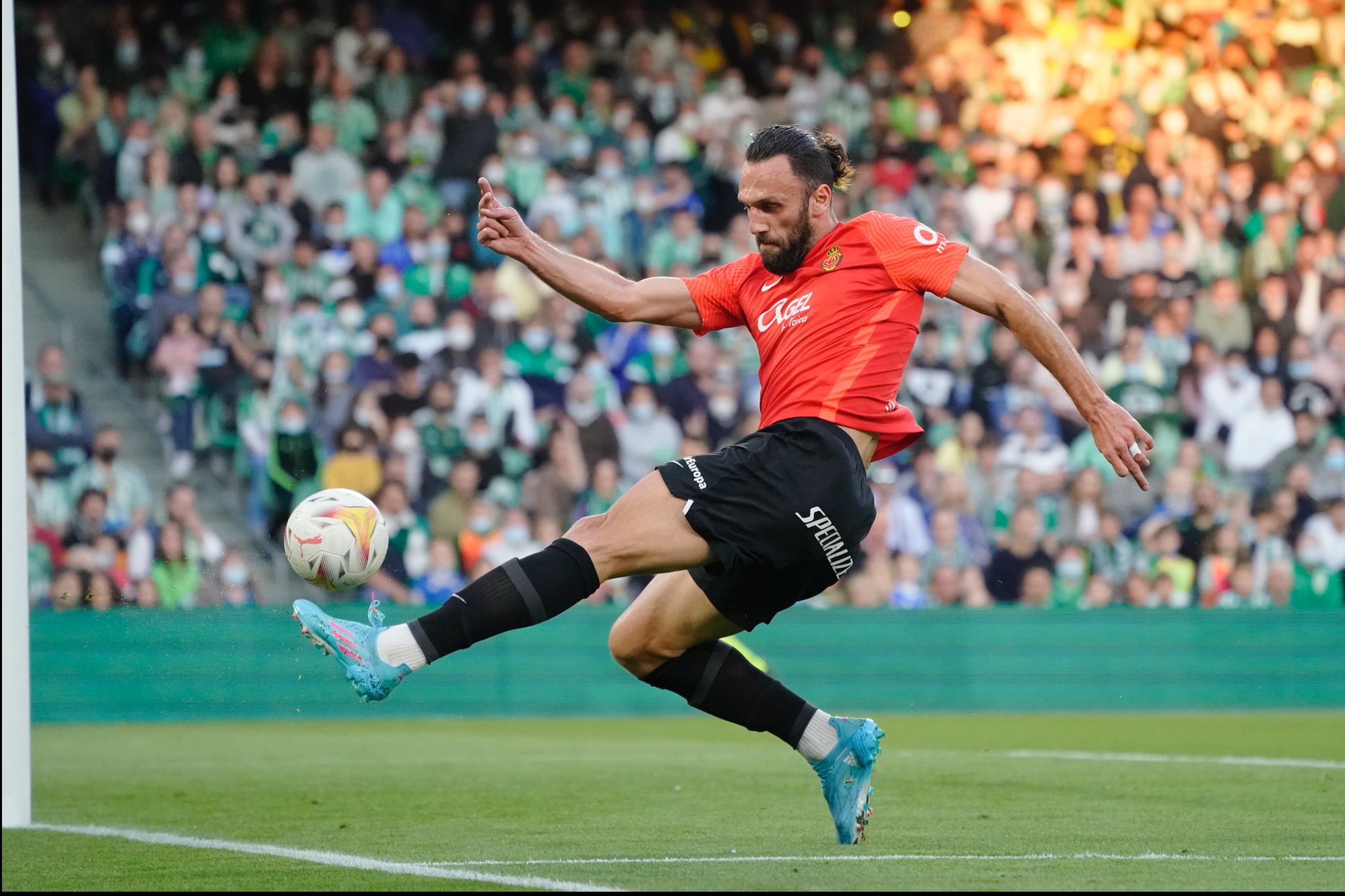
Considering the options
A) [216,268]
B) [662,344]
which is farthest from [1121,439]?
[216,268]

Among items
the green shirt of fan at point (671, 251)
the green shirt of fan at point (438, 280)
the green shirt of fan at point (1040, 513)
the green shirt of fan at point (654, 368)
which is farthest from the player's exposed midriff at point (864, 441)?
the green shirt of fan at point (671, 251)

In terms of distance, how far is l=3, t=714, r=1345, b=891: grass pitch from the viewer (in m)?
5.60

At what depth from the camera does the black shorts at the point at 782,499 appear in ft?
19.6

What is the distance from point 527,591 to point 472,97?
39.6ft

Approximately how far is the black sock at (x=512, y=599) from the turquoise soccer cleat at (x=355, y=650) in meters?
0.15

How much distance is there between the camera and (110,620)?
43.4ft

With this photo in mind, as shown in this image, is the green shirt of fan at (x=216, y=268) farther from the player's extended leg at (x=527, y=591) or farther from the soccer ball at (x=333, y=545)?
the player's extended leg at (x=527, y=591)

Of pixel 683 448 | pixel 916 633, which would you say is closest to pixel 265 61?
pixel 683 448

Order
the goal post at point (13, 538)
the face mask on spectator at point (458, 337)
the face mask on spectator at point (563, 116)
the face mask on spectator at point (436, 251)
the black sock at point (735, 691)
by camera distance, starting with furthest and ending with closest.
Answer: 1. the face mask on spectator at point (563, 116)
2. the face mask on spectator at point (436, 251)
3. the face mask on spectator at point (458, 337)
4. the goal post at point (13, 538)
5. the black sock at point (735, 691)

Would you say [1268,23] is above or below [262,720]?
above

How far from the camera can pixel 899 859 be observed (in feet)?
19.4

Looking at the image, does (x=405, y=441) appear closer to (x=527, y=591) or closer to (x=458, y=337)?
(x=458, y=337)

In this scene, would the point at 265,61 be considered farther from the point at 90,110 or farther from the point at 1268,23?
the point at 1268,23

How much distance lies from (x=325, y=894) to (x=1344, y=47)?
17.4 meters
